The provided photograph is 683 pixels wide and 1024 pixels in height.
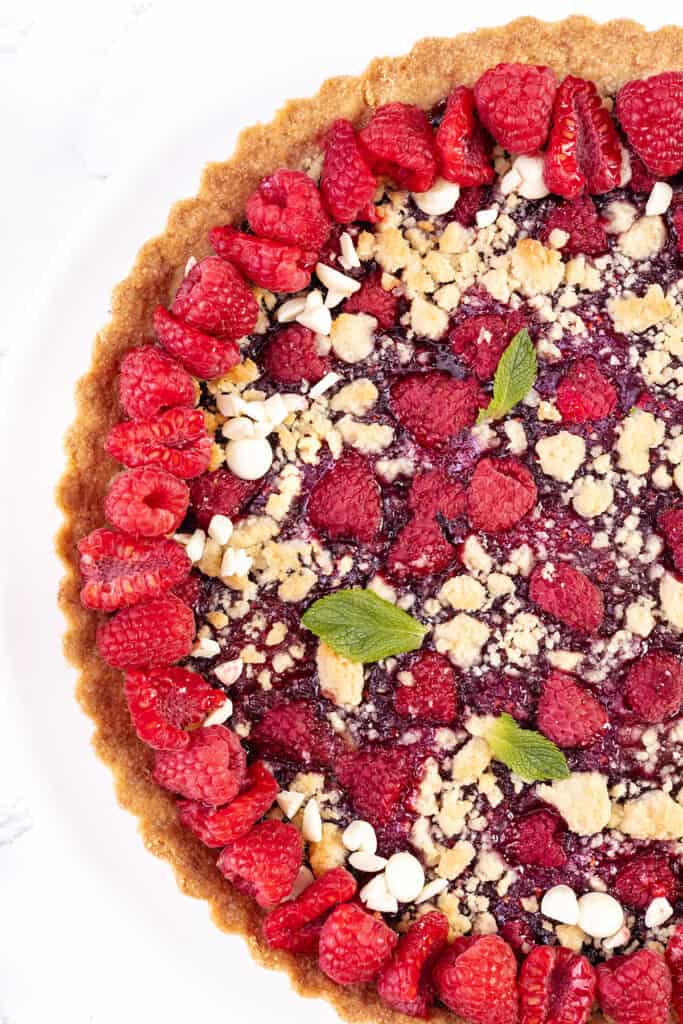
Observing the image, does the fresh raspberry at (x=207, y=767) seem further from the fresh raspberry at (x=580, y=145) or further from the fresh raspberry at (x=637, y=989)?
the fresh raspberry at (x=580, y=145)

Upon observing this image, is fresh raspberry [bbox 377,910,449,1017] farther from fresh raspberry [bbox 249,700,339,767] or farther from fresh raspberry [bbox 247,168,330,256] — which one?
fresh raspberry [bbox 247,168,330,256]

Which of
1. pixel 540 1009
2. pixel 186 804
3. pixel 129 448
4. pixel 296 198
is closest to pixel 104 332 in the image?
pixel 129 448

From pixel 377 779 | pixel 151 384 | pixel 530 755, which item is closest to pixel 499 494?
pixel 530 755

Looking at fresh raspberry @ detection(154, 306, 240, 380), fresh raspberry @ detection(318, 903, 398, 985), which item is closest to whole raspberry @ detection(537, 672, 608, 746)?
fresh raspberry @ detection(318, 903, 398, 985)

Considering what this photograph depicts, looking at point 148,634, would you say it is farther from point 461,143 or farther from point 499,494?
point 461,143

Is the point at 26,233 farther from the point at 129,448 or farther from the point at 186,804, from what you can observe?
the point at 186,804

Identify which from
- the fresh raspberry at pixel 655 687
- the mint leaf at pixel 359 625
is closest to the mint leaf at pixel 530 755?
the fresh raspberry at pixel 655 687
